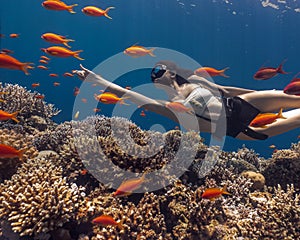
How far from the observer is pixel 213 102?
245 inches

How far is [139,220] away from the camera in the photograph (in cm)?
443

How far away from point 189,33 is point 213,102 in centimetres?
3769

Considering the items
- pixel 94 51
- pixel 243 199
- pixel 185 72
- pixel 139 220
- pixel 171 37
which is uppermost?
pixel 185 72

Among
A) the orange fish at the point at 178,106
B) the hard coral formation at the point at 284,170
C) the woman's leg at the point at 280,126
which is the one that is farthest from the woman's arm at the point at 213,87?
the hard coral formation at the point at 284,170

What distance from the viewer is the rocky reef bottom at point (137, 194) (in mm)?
4004

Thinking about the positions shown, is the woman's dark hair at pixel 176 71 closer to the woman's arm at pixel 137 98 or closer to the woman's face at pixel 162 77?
the woman's face at pixel 162 77

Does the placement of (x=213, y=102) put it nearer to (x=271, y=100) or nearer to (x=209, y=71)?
(x=209, y=71)

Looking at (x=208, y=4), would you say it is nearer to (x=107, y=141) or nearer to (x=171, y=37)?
(x=171, y=37)

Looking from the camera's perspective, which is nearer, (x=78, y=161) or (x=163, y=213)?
(x=163, y=213)

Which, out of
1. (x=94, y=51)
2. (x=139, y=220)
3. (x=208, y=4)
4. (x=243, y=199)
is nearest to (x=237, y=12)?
(x=208, y=4)

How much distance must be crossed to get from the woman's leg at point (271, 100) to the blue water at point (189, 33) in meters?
12.2

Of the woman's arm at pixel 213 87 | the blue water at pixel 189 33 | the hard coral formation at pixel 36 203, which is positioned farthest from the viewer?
the blue water at pixel 189 33

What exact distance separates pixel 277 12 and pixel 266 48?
7.59 meters

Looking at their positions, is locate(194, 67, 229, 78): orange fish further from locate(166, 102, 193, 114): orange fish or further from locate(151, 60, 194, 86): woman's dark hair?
locate(166, 102, 193, 114): orange fish
